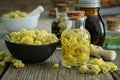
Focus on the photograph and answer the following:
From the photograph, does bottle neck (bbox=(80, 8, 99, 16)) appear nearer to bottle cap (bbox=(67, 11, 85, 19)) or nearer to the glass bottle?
the glass bottle

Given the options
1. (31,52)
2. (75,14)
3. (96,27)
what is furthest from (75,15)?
(96,27)

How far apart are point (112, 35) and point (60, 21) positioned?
22 centimetres

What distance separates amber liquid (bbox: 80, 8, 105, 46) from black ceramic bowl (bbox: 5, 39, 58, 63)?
29 cm

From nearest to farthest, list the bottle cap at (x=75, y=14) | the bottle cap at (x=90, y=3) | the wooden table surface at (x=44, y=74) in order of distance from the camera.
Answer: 1. the wooden table surface at (x=44, y=74)
2. the bottle cap at (x=75, y=14)
3. the bottle cap at (x=90, y=3)

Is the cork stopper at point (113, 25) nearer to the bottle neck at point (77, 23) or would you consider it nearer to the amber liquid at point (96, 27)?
the amber liquid at point (96, 27)

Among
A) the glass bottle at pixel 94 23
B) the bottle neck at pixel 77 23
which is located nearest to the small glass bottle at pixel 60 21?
the glass bottle at pixel 94 23

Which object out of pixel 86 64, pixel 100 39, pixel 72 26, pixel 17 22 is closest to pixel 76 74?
pixel 86 64

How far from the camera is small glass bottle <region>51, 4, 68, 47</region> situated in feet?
4.33

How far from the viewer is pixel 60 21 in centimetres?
136

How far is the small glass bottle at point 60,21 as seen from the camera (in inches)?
52.0

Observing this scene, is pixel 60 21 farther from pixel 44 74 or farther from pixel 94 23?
pixel 44 74

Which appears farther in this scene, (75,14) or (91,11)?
(91,11)

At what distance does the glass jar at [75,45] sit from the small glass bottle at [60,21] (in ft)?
0.98

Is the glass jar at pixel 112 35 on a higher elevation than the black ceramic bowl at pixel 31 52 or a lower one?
lower
